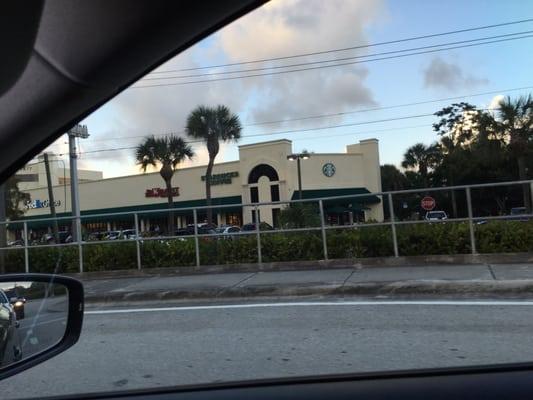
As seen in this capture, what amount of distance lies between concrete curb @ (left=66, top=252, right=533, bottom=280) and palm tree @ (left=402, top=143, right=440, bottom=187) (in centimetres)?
5248

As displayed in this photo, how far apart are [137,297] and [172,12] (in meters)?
8.75

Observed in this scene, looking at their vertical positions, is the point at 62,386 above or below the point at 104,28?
below

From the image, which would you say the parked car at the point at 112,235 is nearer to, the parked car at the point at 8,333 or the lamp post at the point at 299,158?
the parked car at the point at 8,333

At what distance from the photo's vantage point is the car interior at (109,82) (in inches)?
68.1

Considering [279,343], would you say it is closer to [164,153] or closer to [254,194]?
[164,153]

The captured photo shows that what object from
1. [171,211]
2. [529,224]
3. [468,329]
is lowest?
[468,329]

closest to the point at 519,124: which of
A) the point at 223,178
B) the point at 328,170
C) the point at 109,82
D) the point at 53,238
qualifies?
the point at 328,170

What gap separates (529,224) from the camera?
37.4 feet

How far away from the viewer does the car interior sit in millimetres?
1729

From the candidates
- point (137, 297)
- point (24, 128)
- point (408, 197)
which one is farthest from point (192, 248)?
point (24, 128)

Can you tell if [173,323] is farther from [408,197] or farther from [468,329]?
[408,197]

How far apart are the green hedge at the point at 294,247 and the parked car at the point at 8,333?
9127mm

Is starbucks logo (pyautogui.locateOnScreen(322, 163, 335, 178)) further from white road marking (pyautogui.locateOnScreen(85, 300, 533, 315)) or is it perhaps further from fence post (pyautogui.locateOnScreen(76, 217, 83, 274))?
white road marking (pyautogui.locateOnScreen(85, 300, 533, 315))

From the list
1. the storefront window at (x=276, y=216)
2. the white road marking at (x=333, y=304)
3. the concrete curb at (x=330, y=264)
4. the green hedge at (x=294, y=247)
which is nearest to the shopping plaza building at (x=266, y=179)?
the storefront window at (x=276, y=216)
